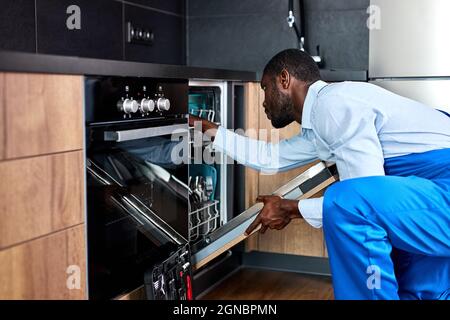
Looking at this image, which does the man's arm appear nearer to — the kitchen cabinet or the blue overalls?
the blue overalls

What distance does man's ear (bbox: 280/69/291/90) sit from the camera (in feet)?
6.60

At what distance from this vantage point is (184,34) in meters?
3.48

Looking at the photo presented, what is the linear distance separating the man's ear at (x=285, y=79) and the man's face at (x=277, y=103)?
0.08 feet

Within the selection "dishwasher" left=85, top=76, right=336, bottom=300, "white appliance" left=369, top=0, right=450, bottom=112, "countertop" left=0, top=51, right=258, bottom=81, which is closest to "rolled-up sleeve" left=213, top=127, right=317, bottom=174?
"dishwasher" left=85, top=76, right=336, bottom=300

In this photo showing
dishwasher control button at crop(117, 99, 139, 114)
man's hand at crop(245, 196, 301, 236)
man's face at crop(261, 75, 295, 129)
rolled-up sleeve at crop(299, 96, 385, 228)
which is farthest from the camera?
man's face at crop(261, 75, 295, 129)

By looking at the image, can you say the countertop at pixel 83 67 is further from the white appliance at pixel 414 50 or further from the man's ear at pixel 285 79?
the white appliance at pixel 414 50

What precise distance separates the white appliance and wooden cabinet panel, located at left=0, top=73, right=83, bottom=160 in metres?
1.82

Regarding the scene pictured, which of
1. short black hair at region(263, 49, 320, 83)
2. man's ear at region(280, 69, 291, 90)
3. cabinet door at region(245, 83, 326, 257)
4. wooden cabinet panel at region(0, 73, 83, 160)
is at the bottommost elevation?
cabinet door at region(245, 83, 326, 257)

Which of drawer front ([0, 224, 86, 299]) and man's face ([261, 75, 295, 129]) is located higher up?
man's face ([261, 75, 295, 129])

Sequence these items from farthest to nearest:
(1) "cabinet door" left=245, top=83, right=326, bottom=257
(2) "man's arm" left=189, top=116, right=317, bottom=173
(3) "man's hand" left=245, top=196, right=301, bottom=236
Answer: (1) "cabinet door" left=245, top=83, right=326, bottom=257 → (2) "man's arm" left=189, top=116, right=317, bottom=173 → (3) "man's hand" left=245, top=196, right=301, bottom=236

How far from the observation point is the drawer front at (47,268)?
130cm

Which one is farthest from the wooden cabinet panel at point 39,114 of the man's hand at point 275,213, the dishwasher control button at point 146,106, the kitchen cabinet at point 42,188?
the man's hand at point 275,213

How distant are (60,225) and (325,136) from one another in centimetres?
82

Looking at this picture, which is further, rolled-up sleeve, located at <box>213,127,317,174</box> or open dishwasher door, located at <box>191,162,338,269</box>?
rolled-up sleeve, located at <box>213,127,317,174</box>
